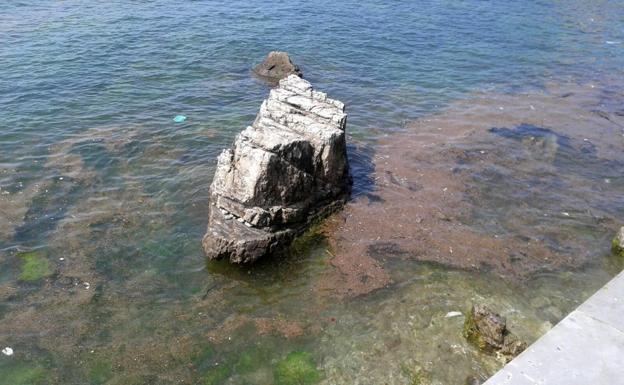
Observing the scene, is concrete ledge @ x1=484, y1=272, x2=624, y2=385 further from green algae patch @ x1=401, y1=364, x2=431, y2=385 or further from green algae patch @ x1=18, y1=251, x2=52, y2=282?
green algae patch @ x1=18, y1=251, x2=52, y2=282

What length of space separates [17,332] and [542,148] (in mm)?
18325

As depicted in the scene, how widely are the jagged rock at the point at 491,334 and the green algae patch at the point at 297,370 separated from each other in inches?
139

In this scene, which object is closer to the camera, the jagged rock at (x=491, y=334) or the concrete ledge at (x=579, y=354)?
the concrete ledge at (x=579, y=354)

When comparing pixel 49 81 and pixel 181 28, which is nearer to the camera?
pixel 49 81

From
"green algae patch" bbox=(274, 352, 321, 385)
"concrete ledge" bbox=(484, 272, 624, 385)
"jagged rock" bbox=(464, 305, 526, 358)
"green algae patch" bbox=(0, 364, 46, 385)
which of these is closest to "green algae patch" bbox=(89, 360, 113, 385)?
"green algae patch" bbox=(0, 364, 46, 385)

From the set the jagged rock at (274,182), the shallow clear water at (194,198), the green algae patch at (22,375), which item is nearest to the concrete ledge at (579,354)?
the shallow clear water at (194,198)

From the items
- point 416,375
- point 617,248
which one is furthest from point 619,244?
point 416,375

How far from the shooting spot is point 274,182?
1409cm

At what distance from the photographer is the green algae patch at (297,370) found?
34.3 feet

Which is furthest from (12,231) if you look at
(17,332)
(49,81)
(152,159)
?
(49,81)

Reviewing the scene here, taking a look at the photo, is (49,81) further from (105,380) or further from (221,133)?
(105,380)

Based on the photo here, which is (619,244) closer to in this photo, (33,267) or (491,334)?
(491,334)

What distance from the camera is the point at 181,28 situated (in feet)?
105

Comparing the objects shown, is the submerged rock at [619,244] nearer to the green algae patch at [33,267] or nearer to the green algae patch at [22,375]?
the green algae patch at [22,375]
